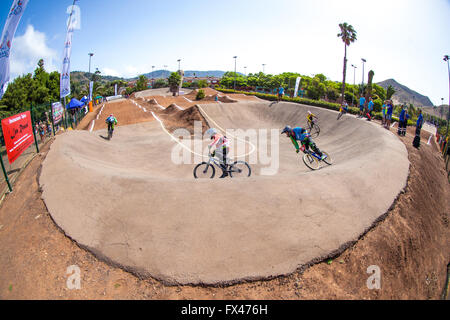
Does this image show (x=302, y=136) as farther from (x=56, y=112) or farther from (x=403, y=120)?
(x=56, y=112)

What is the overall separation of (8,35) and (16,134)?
4.12 meters

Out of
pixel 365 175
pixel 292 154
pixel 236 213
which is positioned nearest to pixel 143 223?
pixel 236 213

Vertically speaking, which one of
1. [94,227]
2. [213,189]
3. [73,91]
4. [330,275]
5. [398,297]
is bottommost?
[398,297]

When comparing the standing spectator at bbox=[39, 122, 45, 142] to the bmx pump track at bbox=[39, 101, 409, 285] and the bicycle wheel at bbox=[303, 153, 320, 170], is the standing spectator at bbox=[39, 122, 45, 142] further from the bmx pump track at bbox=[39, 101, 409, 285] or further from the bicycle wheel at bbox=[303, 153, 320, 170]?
the bicycle wheel at bbox=[303, 153, 320, 170]

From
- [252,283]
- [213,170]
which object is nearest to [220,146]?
[213,170]

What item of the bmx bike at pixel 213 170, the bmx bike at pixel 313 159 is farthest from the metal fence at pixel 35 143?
the bmx bike at pixel 313 159

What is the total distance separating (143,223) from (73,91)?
77.6 meters

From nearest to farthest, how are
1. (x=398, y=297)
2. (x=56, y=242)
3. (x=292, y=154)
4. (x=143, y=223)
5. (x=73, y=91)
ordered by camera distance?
(x=398, y=297)
(x=56, y=242)
(x=143, y=223)
(x=292, y=154)
(x=73, y=91)

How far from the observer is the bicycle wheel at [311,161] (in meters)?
12.3

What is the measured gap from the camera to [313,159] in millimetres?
12641

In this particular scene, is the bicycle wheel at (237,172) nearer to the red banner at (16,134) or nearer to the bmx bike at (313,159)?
the bmx bike at (313,159)

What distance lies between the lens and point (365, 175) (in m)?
8.64

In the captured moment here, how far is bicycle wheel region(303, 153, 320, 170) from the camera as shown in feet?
40.2

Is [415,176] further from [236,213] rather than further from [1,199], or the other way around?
[1,199]
